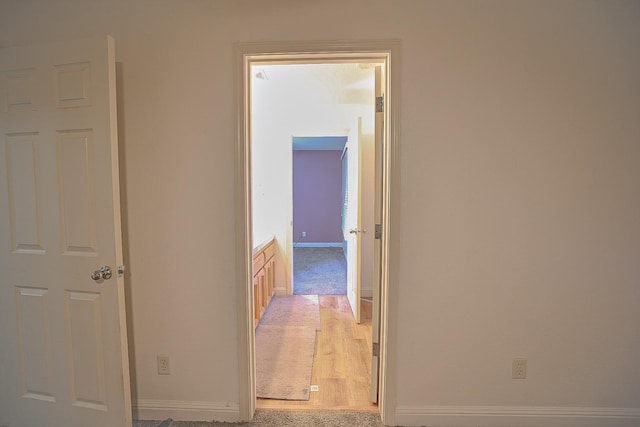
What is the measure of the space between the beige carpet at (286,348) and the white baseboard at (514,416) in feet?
2.25

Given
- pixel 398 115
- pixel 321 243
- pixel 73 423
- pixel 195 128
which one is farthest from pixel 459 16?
→ pixel 321 243

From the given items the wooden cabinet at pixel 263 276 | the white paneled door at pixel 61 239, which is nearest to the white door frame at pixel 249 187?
the white paneled door at pixel 61 239

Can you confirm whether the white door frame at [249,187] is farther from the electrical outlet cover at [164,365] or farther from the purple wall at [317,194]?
the purple wall at [317,194]

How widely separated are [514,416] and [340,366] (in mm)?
1080

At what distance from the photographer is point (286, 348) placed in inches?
89.0

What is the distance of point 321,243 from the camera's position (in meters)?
7.16

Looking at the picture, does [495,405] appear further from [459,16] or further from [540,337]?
[459,16]

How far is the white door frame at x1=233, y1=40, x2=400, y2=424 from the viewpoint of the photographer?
4.56 feet

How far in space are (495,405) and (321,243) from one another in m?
5.76

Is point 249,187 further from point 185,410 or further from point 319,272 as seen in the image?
point 319,272

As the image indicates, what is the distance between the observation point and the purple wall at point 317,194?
275 inches

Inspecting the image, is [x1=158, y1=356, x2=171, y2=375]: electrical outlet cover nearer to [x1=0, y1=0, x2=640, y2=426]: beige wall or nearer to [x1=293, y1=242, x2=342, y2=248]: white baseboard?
[x1=0, y1=0, x2=640, y2=426]: beige wall

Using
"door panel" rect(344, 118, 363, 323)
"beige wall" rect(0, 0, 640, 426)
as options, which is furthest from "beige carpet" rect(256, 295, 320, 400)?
"door panel" rect(344, 118, 363, 323)

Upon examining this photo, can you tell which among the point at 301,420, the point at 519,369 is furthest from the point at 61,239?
the point at 519,369
